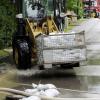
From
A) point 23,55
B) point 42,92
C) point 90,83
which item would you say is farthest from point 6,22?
point 42,92

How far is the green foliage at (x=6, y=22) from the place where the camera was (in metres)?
18.9

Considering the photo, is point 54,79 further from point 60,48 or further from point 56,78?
point 60,48

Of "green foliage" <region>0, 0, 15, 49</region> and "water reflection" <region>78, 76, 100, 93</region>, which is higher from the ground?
"green foliage" <region>0, 0, 15, 49</region>

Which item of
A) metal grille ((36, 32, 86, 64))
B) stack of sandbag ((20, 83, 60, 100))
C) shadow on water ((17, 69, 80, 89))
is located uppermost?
metal grille ((36, 32, 86, 64))

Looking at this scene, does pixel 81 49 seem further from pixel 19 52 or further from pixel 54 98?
pixel 54 98

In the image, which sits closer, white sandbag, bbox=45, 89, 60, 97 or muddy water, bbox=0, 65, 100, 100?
white sandbag, bbox=45, 89, 60, 97

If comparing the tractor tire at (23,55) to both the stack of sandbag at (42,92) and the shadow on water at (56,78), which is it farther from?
the stack of sandbag at (42,92)

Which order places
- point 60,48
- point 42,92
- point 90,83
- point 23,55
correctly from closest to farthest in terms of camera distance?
point 42,92
point 90,83
point 60,48
point 23,55

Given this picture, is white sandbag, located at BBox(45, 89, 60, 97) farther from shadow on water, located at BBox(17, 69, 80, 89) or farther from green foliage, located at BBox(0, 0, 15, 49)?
green foliage, located at BBox(0, 0, 15, 49)

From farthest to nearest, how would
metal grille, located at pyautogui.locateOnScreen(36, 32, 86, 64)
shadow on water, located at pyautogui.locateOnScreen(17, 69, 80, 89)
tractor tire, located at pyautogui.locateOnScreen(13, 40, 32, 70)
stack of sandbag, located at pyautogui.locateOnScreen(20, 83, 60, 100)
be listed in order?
tractor tire, located at pyautogui.locateOnScreen(13, 40, 32, 70) < metal grille, located at pyautogui.locateOnScreen(36, 32, 86, 64) < shadow on water, located at pyautogui.locateOnScreen(17, 69, 80, 89) < stack of sandbag, located at pyautogui.locateOnScreen(20, 83, 60, 100)

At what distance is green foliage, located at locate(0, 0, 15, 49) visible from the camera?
745 inches

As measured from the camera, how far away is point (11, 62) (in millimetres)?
16172

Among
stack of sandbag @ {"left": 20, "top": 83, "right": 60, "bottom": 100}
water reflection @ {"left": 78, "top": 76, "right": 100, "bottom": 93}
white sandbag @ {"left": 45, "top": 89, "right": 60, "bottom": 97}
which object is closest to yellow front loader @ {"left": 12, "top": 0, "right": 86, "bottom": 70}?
water reflection @ {"left": 78, "top": 76, "right": 100, "bottom": 93}

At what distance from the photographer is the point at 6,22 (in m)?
19.1
